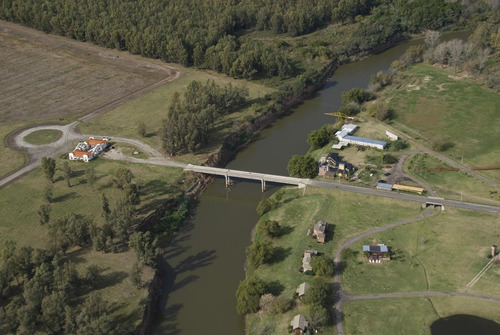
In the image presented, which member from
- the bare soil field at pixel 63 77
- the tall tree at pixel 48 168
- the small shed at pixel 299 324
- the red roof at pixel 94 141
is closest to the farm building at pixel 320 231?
the small shed at pixel 299 324

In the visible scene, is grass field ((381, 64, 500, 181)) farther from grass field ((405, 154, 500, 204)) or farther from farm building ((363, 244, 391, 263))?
farm building ((363, 244, 391, 263))

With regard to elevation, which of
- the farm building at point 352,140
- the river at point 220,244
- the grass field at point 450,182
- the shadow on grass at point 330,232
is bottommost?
the river at point 220,244

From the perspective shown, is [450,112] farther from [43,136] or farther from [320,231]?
[43,136]

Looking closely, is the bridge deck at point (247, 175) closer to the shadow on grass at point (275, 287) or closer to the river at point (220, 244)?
the river at point (220, 244)

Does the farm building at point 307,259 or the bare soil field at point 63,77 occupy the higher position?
the bare soil field at point 63,77

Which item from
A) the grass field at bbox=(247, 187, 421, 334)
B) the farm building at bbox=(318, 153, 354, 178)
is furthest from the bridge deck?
the farm building at bbox=(318, 153, 354, 178)

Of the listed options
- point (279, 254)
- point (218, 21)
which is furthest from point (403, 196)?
point (218, 21)

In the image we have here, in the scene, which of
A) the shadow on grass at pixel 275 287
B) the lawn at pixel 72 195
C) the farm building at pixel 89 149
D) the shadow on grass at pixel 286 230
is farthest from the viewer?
the farm building at pixel 89 149
